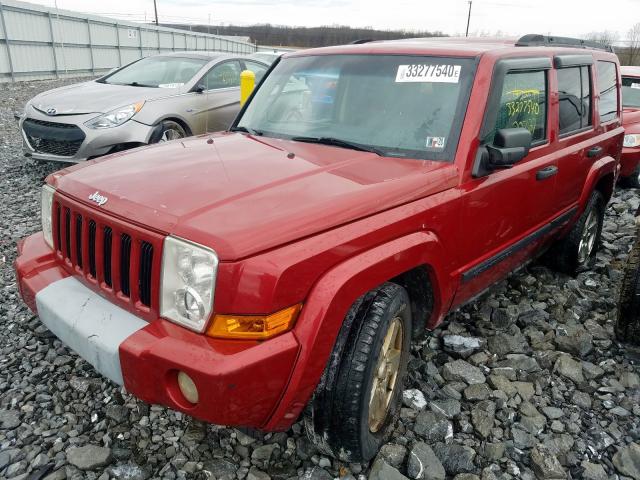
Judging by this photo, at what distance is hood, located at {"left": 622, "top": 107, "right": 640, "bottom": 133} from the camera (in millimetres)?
7305

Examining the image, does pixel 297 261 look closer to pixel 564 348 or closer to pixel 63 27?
pixel 564 348

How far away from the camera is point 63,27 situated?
18906 millimetres

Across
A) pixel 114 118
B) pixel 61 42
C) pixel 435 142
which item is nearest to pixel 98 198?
pixel 435 142

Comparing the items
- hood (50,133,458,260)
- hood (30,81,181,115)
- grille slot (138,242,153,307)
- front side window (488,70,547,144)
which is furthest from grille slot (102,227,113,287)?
hood (30,81,181,115)

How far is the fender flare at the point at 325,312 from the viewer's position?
1.87 m

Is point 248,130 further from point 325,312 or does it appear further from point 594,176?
point 594,176

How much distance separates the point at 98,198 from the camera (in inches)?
86.9

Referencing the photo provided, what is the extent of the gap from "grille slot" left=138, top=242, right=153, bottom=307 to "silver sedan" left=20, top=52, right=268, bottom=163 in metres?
4.51

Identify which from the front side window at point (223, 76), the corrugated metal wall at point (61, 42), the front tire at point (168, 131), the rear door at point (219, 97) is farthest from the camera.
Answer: the corrugated metal wall at point (61, 42)

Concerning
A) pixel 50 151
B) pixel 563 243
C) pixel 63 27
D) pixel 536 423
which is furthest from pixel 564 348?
pixel 63 27

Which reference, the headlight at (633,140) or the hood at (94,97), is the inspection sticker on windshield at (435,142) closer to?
the hood at (94,97)

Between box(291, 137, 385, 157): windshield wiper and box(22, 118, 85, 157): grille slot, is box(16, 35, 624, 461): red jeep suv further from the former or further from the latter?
box(22, 118, 85, 157): grille slot

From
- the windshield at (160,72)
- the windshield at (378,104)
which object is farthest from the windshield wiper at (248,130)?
the windshield at (160,72)

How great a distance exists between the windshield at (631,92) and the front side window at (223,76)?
19.9ft
